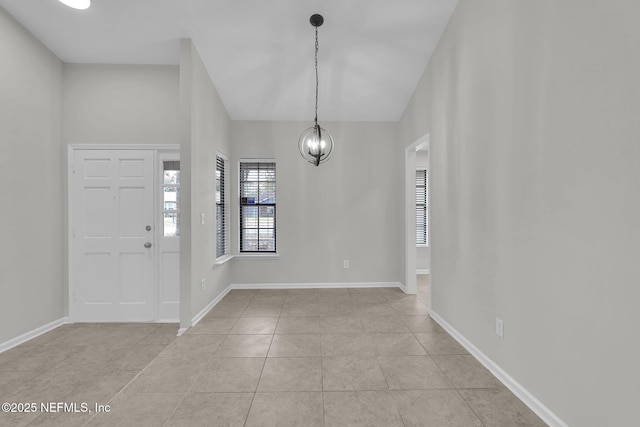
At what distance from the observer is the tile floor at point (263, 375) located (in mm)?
1838

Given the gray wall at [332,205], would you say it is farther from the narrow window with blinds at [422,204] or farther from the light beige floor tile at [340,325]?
the narrow window with blinds at [422,204]

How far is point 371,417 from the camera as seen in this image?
1.81 m

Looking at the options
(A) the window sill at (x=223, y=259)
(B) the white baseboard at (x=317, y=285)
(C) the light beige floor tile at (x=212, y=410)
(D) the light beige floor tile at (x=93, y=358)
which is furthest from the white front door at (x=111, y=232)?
Answer: (C) the light beige floor tile at (x=212, y=410)

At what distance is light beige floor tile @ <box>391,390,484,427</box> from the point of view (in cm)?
176

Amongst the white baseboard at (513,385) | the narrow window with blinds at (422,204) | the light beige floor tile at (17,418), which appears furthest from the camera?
the narrow window with blinds at (422,204)

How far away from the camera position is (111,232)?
11.5 feet

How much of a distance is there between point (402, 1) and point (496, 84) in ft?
4.26

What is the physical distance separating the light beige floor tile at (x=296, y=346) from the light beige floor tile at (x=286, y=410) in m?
0.58

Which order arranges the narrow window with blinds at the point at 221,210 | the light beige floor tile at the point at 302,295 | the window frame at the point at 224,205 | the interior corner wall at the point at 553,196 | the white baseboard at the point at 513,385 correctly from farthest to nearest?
the window frame at the point at 224,205 < the narrow window with blinds at the point at 221,210 < the light beige floor tile at the point at 302,295 < the white baseboard at the point at 513,385 < the interior corner wall at the point at 553,196

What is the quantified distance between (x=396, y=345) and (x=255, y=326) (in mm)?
1504

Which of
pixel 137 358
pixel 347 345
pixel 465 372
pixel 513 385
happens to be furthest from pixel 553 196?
pixel 137 358

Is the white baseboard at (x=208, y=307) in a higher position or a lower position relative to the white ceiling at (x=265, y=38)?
lower

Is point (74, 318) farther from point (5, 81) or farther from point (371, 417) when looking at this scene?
point (371, 417)

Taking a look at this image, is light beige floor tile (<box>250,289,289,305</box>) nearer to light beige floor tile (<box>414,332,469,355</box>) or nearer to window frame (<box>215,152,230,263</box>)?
window frame (<box>215,152,230,263</box>)
